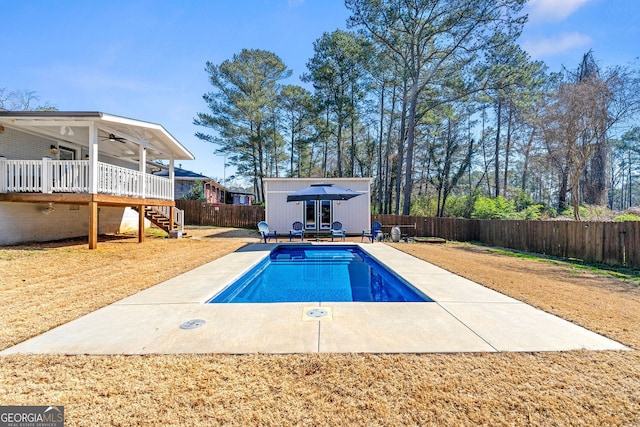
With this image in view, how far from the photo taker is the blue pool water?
17.0 feet

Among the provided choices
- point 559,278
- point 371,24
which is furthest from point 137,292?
point 371,24

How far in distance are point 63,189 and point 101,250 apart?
214 centimetres

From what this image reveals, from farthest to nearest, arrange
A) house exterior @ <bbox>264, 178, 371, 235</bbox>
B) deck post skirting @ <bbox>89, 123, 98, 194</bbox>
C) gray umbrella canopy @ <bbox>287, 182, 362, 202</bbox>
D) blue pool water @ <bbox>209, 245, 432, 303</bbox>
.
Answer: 1. house exterior @ <bbox>264, 178, 371, 235</bbox>
2. gray umbrella canopy @ <bbox>287, 182, 362, 202</bbox>
3. deck post skirting @ <bbox>89, 123, 98, 194</bbox>
4. blue pool water @ <bbox>209, 245, 432, 303</bbox>

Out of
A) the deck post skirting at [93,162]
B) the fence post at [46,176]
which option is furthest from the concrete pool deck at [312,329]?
the fence post at [46,176]

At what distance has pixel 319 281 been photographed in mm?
6719

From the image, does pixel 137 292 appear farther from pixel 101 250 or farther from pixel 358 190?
pixel 358 190

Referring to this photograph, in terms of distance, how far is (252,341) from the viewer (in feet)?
9.78

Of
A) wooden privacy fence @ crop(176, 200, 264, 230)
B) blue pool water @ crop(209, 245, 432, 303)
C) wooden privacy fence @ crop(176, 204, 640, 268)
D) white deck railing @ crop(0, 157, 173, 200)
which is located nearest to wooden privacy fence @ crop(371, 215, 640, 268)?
wooden privacy fence @ crop(176, 204, 640, 268)

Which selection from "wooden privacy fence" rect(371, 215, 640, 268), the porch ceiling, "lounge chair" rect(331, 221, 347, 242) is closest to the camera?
"wooden privacy fence" rect(371, 215, 640, 268)

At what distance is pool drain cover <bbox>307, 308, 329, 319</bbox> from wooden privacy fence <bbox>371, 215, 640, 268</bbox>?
9.24 metres

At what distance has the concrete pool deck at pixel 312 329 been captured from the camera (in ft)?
9.39

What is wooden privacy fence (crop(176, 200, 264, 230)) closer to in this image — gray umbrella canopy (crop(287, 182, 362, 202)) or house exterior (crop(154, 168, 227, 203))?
house exterior (crop(154, 168, 227, 203))

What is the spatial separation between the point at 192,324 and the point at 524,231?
1301cm

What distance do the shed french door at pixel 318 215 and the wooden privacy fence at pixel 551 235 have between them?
3683 mm
